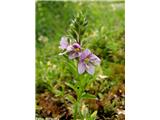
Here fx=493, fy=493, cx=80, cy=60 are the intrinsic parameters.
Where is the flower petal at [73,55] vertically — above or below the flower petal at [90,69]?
above

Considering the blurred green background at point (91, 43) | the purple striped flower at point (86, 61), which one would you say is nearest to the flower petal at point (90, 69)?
the purple striped flower at point (86, 61)

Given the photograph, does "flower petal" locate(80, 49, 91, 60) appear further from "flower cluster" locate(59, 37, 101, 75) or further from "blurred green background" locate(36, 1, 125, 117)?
"blurred green background" locate(36, 1, 125, 117)

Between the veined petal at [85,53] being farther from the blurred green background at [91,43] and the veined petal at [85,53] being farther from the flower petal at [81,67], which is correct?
the blurred green background at [91,43]

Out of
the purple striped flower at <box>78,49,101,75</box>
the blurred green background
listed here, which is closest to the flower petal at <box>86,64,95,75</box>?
the purple striped flower at <box>78,49,101,75</box>

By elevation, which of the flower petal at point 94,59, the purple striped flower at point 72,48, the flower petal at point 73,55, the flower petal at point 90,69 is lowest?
the flower petal at point 90,69

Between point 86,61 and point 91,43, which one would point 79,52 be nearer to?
point 86,61

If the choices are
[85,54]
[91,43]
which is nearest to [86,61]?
[85,54]

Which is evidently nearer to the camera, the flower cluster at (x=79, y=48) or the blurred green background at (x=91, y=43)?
the flower cluster at (x=79, y=48)
